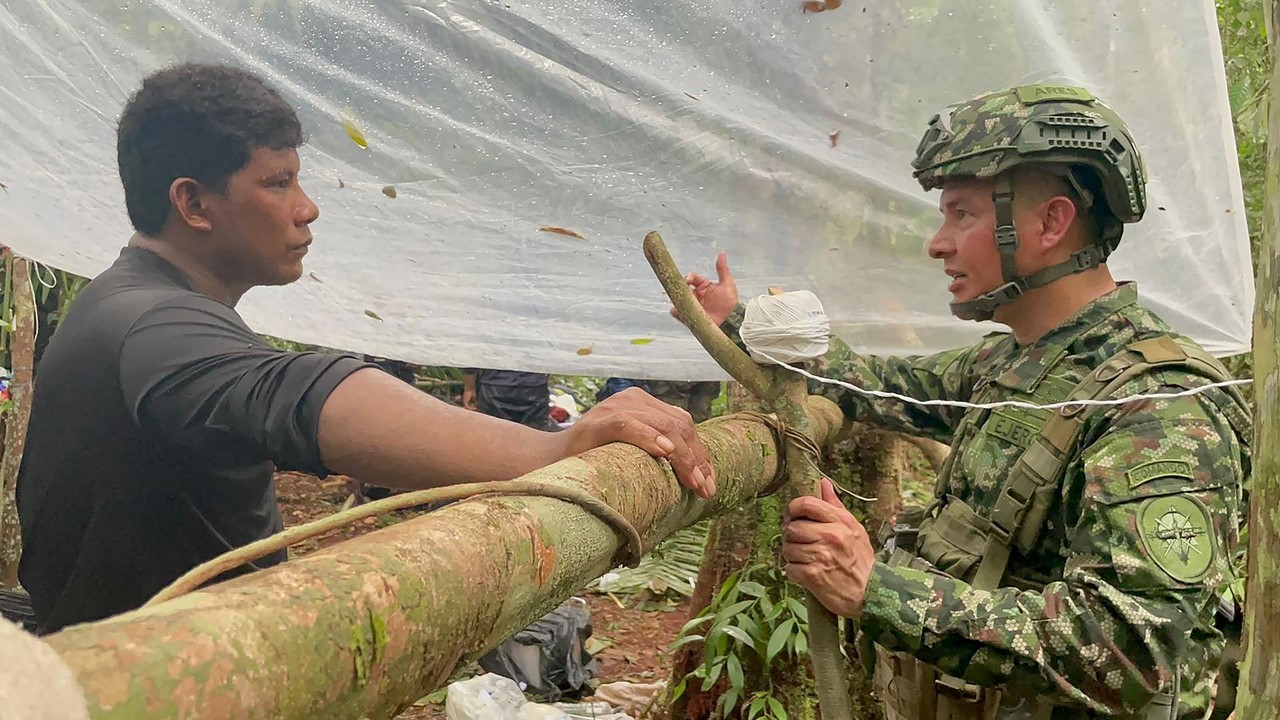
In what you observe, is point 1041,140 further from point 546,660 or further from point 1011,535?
point 546,660

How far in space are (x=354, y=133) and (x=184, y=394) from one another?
617mm

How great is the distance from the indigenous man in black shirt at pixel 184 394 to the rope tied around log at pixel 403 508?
0.21 m

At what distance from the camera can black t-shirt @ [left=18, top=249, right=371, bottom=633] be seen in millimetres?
1263

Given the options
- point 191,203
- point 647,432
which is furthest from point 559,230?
point 191,203

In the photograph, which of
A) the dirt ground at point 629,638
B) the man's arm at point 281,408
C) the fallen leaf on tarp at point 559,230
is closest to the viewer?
the man's arm at point 281,408

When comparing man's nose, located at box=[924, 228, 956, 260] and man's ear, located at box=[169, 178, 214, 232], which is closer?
man's ear, located at box=[169, 178, 214, 232]

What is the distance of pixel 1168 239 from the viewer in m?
2.51

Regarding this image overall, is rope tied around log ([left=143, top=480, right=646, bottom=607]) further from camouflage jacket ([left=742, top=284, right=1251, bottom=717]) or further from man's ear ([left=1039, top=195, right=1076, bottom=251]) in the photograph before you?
man's ear ([left=1039, top=195, right=1076, bottom=251])

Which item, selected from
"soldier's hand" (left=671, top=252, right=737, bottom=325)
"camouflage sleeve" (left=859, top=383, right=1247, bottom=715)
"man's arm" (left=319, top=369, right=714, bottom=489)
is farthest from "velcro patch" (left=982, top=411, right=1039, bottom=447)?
"man's arm" (left=319, top=369, right=714, bottom=489)

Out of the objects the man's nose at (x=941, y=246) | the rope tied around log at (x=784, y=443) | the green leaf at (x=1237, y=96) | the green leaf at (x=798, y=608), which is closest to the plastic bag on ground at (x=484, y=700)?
the green leaf at (x=798, y=608)

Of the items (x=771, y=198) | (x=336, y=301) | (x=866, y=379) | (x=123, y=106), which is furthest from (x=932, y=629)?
(x=123, y=106)

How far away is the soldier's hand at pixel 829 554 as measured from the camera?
7.12 feet

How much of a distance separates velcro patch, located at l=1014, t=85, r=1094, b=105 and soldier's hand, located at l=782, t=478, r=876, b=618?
115 cm

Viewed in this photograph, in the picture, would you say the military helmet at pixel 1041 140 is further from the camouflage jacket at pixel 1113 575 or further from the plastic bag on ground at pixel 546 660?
the plastic bag on ground at pixel 546 660
